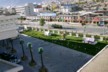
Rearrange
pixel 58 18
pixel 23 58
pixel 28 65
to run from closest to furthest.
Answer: pixel 28 65
pixel 23 58
pixel 58 18

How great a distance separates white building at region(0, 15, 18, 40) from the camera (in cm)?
2844

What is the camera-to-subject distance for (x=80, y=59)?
37.0 m

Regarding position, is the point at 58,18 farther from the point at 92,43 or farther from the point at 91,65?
Answer: the point at 91,65

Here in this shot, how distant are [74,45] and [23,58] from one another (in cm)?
1122

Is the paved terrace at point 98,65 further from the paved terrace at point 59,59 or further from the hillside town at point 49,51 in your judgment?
the paved terrace at point 59,59

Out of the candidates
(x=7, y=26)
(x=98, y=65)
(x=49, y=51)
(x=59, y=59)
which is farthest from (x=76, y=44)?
(x=98, y=65)

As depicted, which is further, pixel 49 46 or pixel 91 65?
pixel 49 46

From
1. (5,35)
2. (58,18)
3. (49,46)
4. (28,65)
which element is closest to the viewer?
(5,35)

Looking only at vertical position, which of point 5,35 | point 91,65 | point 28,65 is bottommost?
point 28,65

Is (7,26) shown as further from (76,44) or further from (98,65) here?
(76,44)

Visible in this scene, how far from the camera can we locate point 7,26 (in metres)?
29.2

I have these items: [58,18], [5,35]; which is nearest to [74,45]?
[5,35]

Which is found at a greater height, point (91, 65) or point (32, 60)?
point (91, 65)

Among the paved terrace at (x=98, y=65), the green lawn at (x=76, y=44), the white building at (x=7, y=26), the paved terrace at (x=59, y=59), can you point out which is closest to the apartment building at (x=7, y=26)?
the white building at (x=7, y=26)
